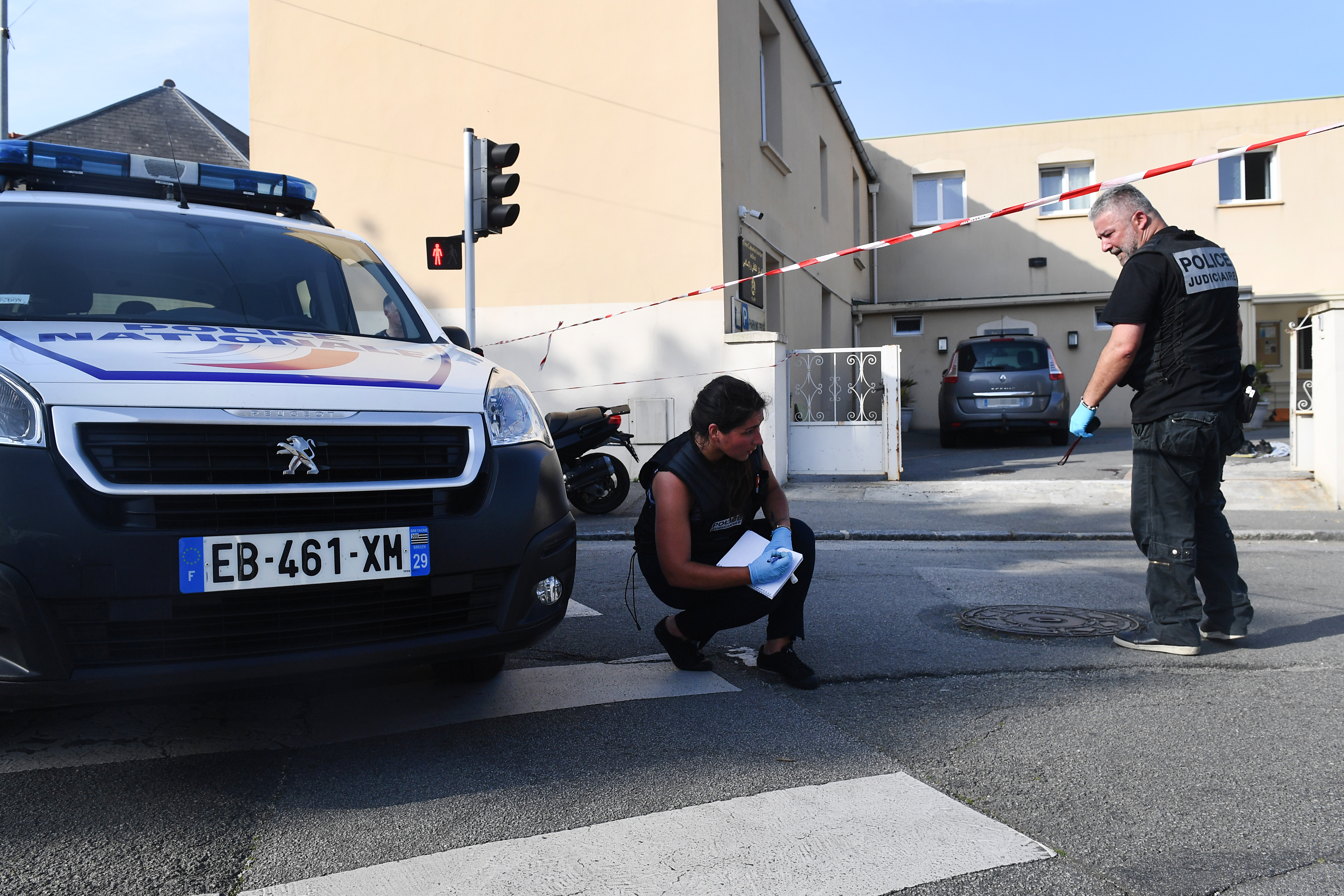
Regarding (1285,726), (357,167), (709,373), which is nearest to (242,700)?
(1285,726)

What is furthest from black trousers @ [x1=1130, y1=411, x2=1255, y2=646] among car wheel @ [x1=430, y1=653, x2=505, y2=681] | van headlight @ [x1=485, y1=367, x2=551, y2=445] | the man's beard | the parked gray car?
the parked gray car

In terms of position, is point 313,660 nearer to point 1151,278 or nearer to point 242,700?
point 242,700

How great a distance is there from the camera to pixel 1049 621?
15.8 feet

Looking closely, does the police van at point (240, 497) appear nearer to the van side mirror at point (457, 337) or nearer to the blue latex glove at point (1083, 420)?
the van side mirror at point (457, 337)

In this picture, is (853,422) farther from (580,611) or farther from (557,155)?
(580,611)

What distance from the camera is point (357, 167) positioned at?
39.2 ft

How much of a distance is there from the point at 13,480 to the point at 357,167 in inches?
408

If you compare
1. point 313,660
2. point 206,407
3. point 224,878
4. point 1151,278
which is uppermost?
point 1151,278

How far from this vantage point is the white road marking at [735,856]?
7.35 feet

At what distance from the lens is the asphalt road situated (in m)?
2.31

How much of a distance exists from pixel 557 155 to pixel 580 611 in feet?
25.2

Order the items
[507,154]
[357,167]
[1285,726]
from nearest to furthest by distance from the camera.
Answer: [1285,726], [507,154], [357,167]

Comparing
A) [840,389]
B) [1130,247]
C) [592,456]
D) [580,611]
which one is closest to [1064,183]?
[840,389]

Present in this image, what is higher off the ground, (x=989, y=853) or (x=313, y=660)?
(x=313, y=660)
